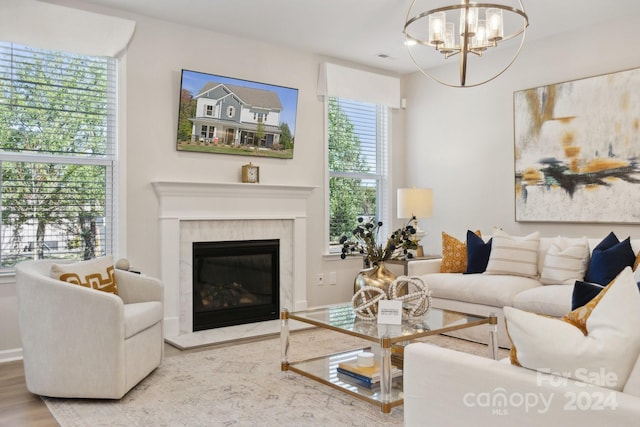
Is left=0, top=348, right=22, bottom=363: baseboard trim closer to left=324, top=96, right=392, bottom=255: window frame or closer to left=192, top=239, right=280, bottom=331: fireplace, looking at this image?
left=192, top=239, right=280, bottom=331: fireplace

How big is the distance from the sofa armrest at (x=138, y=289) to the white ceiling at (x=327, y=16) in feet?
6.93

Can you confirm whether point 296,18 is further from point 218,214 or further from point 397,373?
point 397,373

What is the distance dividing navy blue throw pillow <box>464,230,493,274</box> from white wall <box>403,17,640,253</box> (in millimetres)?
699

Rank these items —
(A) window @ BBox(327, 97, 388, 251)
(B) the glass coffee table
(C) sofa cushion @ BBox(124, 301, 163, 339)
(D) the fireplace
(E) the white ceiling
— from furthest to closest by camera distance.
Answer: (A) window @ BBox(327, 97, 388, 251)
(D) the fireplace
(E) the white ceiling
(C) sofa cushion @ BBox(124, 301, 163, 339)
(B) the glass coffee table

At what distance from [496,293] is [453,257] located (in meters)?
0.76

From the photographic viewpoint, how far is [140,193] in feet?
14.2

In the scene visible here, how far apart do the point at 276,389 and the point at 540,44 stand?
12.7 feet

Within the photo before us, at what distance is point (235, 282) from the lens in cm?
486

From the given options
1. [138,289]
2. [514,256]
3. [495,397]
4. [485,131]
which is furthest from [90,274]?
[485,131]

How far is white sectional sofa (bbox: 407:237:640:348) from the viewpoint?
365 centimetres

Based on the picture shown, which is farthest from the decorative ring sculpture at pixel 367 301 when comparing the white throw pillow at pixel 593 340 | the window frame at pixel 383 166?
Result: the window frame at pixel 383 166

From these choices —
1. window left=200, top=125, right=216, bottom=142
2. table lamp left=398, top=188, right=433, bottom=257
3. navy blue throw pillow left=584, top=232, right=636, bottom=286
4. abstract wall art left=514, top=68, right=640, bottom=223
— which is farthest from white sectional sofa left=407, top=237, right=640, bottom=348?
window left=200, top=125, right=216, bottom=142

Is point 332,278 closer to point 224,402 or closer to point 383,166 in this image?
point 383,166

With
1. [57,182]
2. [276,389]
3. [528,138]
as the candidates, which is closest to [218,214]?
[57,182]
